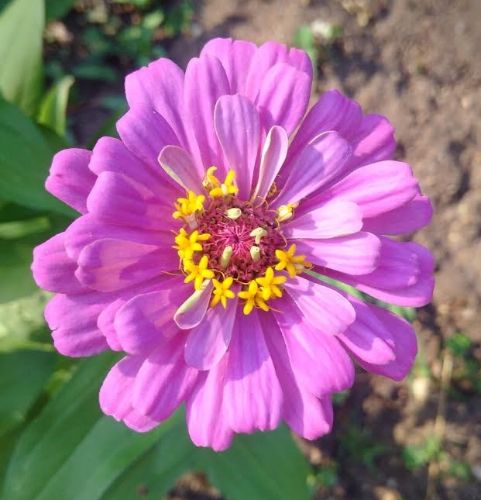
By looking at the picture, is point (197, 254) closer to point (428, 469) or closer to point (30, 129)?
point (30, 129)

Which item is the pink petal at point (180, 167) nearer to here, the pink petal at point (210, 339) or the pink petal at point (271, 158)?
the pink petal at point (271, 158)

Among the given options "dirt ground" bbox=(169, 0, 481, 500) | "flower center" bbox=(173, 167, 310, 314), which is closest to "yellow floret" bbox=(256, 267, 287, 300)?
"flower center" bbox=(173, 167, 310, 314)

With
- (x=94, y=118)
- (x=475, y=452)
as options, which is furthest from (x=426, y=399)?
(x=94, y=118)

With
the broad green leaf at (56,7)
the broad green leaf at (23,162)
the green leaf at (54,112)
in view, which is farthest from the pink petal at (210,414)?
the broad green leaf at (56,7)

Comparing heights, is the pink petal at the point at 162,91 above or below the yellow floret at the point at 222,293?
above

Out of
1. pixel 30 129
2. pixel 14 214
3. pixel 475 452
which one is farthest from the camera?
pixel 475 452

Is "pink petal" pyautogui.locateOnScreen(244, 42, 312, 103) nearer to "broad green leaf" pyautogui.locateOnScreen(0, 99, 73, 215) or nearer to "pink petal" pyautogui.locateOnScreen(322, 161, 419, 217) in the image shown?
"pink petal" pyautogui.locateOnScreen(322, 161, 419, 217)
